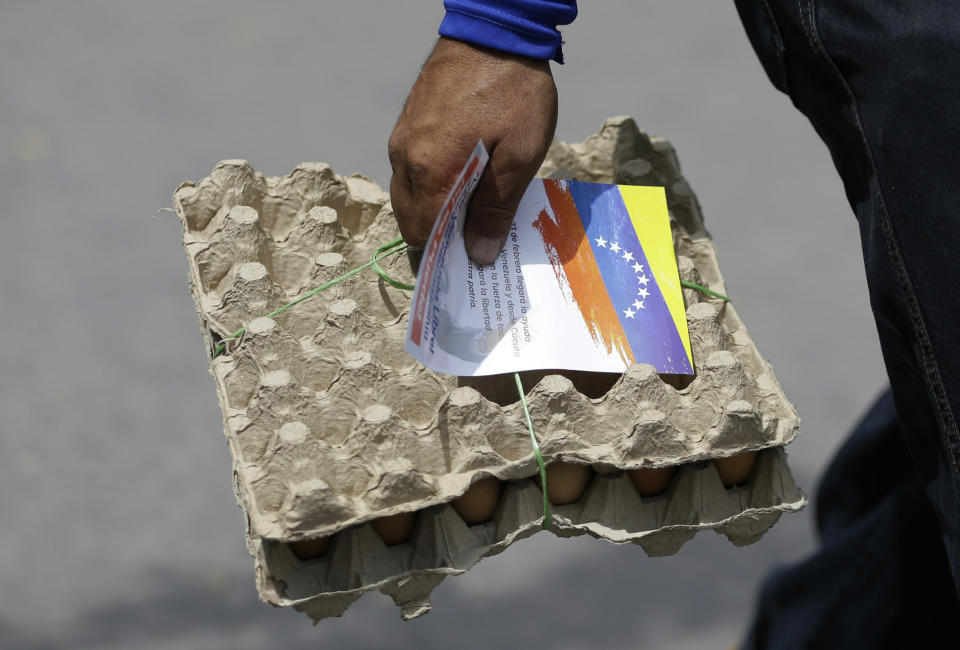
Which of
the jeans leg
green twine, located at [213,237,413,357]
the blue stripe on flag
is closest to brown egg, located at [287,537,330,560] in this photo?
green twine, located at [213,237,413,357]

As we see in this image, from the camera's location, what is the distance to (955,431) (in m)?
1.03

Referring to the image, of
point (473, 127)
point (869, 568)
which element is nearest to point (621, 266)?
point (473, 127)

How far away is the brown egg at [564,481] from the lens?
1102 millimetres

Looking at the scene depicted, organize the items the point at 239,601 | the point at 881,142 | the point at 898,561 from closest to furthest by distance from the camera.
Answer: the point at 881,142 → the point at 898,561 → the point at 239,601

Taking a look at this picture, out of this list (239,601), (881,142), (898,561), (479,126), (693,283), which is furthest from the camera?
(239,601)

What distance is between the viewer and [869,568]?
5.32ft

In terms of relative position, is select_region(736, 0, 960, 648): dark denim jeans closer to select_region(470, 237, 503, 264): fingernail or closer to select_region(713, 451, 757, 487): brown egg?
select_region(713, 451, 757, 487): brown egg

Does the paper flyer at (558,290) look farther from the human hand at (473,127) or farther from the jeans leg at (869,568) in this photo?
the jeans leg at (869,568)

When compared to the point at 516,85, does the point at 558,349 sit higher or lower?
lower

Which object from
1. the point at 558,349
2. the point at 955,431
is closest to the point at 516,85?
the point at 558,349

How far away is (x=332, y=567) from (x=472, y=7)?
588 mm

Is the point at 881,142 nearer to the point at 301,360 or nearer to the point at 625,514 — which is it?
the point at 625,514

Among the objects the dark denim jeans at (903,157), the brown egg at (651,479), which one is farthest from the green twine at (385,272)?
the dark denim jeans at (903,157)

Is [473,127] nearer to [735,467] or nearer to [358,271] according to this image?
[358,271]
